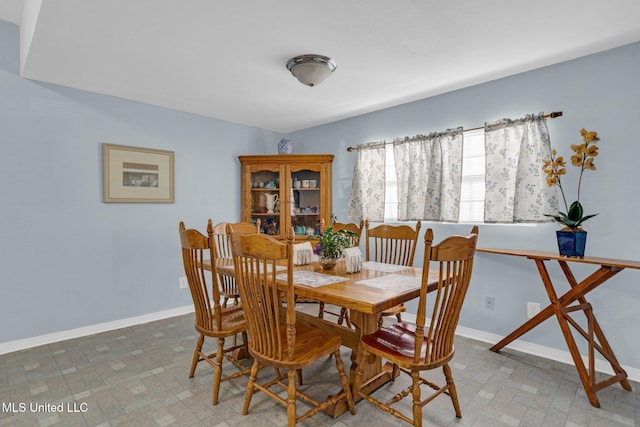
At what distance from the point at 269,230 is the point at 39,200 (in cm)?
235

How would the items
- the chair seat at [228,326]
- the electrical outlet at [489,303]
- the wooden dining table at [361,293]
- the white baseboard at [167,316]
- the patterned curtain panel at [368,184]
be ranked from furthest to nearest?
the patterned curtain panel at [368,184], the electrical outlet at [489,303], the white baseboard at [167,316], the chair seat at [228,326], the wooden dining table at [361,293]

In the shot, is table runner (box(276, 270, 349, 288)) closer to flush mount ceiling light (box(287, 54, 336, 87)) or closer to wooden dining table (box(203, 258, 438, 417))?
wooden dining table (box(203, 258, 438, 417))

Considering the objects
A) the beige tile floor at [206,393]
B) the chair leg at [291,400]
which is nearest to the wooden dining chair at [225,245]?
the beige tile floor at [206,393]

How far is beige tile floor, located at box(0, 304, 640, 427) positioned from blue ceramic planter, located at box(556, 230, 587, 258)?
34.6 inches

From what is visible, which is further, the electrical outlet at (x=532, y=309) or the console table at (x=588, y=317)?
the electrical outlet at (x=532, y=309)

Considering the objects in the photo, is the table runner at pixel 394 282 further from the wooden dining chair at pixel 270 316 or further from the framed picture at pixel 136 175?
the framed picture at pixel 136 175

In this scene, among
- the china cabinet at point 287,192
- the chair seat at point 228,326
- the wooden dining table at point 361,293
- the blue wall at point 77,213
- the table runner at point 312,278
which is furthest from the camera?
the china cabinet at point 287,192

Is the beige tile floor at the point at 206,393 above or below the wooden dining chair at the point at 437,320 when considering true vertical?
below

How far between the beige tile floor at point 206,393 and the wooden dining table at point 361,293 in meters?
0.20

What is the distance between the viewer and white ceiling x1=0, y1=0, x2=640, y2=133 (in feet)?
6.21

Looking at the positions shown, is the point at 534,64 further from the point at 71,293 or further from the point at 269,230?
the point at 71,293

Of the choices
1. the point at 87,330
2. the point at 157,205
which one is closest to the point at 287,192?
the point at 157,205

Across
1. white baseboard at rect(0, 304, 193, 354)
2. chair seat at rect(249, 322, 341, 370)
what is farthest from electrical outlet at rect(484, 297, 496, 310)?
white baseboard at rect(0, 304, 193, 354)

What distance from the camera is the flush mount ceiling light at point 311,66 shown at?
8.06 ft
